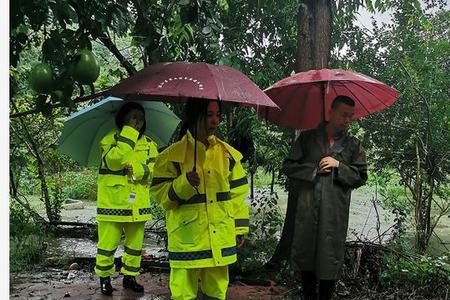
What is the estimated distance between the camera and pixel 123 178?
4273 millimetres

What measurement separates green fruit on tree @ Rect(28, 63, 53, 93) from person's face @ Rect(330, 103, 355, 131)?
208 centimetres

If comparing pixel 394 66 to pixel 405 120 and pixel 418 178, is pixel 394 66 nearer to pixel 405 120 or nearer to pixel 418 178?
pixel 405 120

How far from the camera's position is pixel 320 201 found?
3494 millimetres

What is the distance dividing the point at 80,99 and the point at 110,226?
237 cm

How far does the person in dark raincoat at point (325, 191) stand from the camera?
3459 millimetres

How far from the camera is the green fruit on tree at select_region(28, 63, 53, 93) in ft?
6.41

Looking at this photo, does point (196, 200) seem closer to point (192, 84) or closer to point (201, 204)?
point (201, 204)

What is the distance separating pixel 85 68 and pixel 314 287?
242 centimetres

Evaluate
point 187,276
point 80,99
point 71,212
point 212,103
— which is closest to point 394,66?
point 212,103

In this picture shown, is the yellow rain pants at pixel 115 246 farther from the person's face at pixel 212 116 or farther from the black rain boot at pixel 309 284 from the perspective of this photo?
the person's face at pixel 212 116

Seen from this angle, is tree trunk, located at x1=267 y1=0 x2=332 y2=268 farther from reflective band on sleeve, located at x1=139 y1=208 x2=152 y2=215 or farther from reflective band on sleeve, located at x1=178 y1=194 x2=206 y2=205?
reflective band on sleeve, located at x1=178 y1=194 x2=206 y2=205

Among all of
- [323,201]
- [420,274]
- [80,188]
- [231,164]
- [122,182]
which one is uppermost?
[231,164]

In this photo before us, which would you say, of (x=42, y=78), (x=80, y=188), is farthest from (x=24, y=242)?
(x=80, y=188)

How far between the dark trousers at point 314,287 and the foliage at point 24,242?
3062 mm
